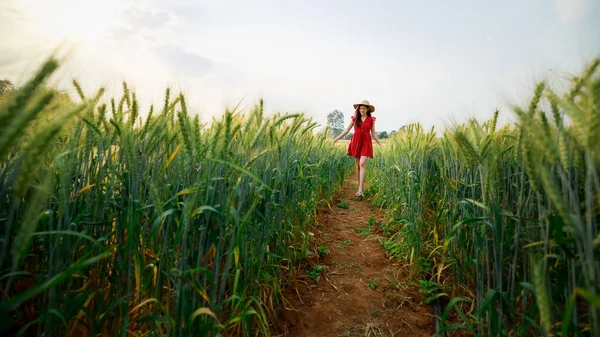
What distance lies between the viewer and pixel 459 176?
2.32 m

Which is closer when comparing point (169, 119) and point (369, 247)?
point (169, 119)

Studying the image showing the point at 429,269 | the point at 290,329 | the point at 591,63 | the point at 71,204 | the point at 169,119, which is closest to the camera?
the point at 591,63

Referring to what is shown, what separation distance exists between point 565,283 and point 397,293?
54.4 inches

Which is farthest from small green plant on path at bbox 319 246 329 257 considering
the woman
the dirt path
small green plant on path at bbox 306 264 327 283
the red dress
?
the red dress

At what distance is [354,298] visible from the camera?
2.29 meters

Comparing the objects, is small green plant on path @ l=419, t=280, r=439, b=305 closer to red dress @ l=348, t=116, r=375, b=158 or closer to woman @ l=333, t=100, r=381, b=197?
woman @ l=333, t=100, r=381, b=197

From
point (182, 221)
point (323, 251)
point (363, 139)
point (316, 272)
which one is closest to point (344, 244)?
point (323, 251)

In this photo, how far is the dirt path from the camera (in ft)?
6.38

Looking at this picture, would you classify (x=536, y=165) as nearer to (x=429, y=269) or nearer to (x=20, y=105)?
(x=20, y=105)

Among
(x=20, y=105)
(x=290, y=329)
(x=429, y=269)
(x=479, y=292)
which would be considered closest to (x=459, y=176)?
(x=429, y=269)

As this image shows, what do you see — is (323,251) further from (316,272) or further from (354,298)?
(354,298)

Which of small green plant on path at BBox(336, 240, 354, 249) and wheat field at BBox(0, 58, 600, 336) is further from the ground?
wheat field at BBox(0, 58, 600, 336)

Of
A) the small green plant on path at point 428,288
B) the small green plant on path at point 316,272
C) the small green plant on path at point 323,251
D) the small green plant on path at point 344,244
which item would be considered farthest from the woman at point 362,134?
the small green plant on path at point 428,288

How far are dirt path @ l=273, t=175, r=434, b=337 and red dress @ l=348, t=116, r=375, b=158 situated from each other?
2.89 meters
